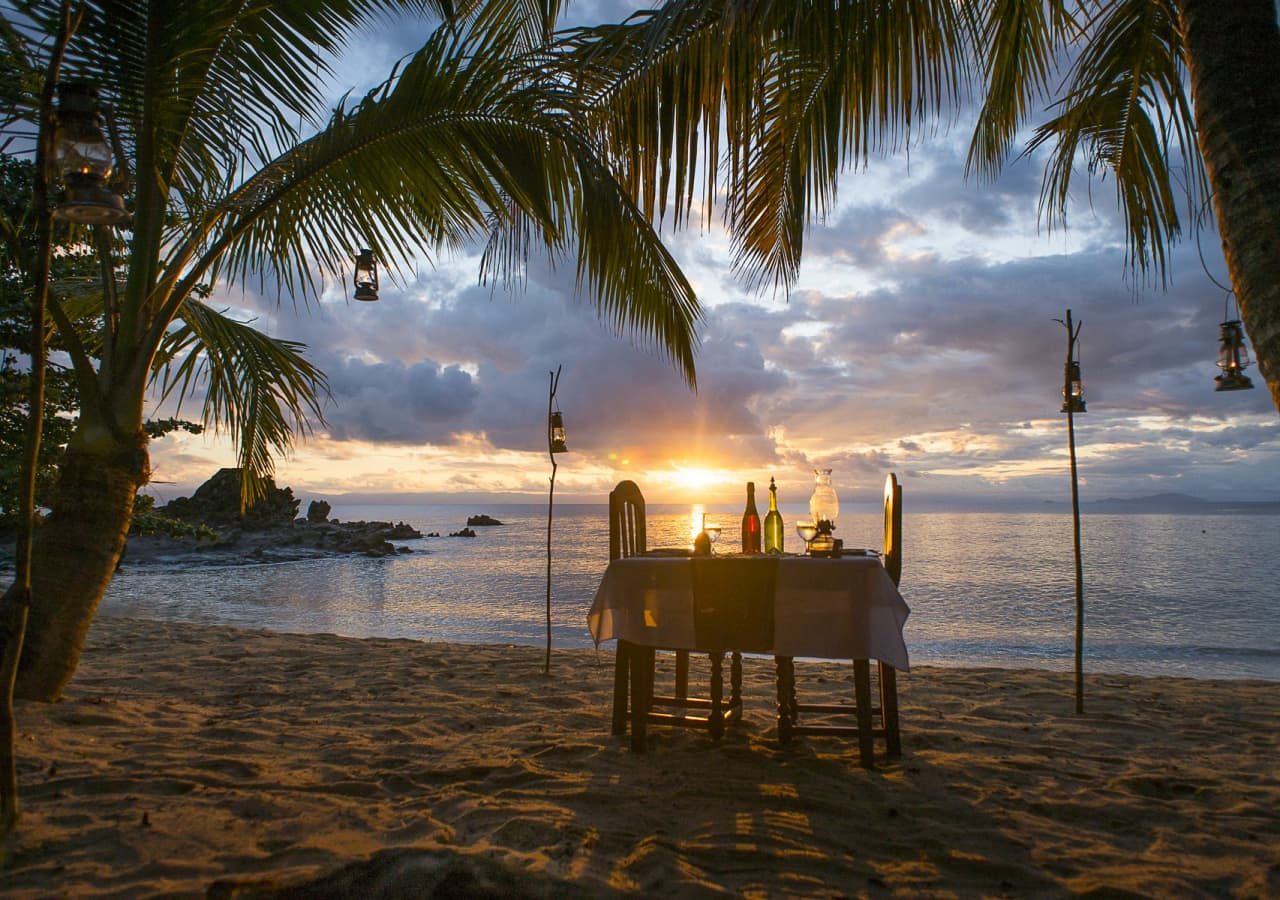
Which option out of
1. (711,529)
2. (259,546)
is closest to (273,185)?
(711,529)

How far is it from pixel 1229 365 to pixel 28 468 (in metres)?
5.06

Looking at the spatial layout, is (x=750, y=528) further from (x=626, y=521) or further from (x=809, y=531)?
(x=626, y=521)

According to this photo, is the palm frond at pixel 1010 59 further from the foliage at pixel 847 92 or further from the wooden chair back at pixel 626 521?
the wooden chair back at pixel 626 521

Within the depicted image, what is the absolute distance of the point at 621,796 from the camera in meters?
2.55

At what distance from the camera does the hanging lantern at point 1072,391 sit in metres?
4.31

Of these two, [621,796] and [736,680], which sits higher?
[736,680]

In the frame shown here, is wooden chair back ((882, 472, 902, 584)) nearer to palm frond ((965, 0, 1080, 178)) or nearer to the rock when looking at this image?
palm frond ((965, 0, 1080, 178))

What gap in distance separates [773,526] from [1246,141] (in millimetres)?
2301

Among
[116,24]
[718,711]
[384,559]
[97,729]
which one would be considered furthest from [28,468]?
[384,559]

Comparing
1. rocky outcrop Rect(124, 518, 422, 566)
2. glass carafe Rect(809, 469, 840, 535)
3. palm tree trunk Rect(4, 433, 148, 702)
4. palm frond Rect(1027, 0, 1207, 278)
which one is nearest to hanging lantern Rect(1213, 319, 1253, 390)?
palm frond Rect(1027, 0, 1207, 278)

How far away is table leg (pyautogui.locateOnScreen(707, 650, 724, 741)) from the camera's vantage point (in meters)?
3.19

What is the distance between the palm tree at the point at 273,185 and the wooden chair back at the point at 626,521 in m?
0.73

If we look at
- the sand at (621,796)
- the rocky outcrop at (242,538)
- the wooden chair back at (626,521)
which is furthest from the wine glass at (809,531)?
the rocky outcrop at (242,538)

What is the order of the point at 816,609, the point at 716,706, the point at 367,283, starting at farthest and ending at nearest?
1. the point at 367,283
2. the point at 716,706
3. the point at 816,609
